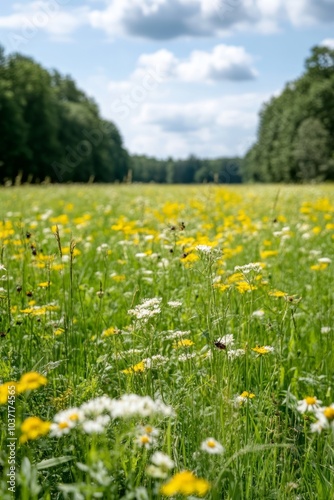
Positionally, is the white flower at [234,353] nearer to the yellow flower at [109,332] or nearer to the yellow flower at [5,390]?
the yellow flower at [109,332]

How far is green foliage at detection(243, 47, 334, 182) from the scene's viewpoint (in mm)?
45625

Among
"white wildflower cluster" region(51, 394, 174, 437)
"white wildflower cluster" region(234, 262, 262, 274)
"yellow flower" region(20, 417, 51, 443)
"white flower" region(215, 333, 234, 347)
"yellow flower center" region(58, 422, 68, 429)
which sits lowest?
"white flower" region(215, 333, 234, 347)

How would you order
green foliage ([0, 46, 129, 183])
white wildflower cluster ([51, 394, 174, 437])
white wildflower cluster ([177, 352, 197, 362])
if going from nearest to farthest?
white wildflower cluster ([51, 394, 174, 437])
white wildflower cluster ([177, 352, 197, 362])
green foliage ([0, 46, 129, 183])

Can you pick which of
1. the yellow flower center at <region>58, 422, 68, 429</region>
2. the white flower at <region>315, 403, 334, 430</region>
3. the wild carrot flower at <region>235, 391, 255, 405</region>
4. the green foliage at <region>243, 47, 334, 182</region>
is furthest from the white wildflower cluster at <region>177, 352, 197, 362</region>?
the green foliage at <region>243, 47, 334, 182</region>

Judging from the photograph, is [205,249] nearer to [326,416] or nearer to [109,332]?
[109,332]

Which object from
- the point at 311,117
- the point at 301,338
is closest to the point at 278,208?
the point at 301,338

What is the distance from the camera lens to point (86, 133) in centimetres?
4297

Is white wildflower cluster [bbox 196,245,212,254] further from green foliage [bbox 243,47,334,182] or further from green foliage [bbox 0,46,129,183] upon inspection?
green foliage [bbox 243,47,334,182]

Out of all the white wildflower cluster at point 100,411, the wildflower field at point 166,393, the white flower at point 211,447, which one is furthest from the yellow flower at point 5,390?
the white flower at point 211,447

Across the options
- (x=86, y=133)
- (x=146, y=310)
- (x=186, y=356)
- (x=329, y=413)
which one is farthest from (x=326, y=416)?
(x=86, y=133)

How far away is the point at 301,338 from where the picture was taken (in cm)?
340

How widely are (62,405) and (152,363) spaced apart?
364mm

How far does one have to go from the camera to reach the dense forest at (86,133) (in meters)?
44.3

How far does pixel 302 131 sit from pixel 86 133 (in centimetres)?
1737
